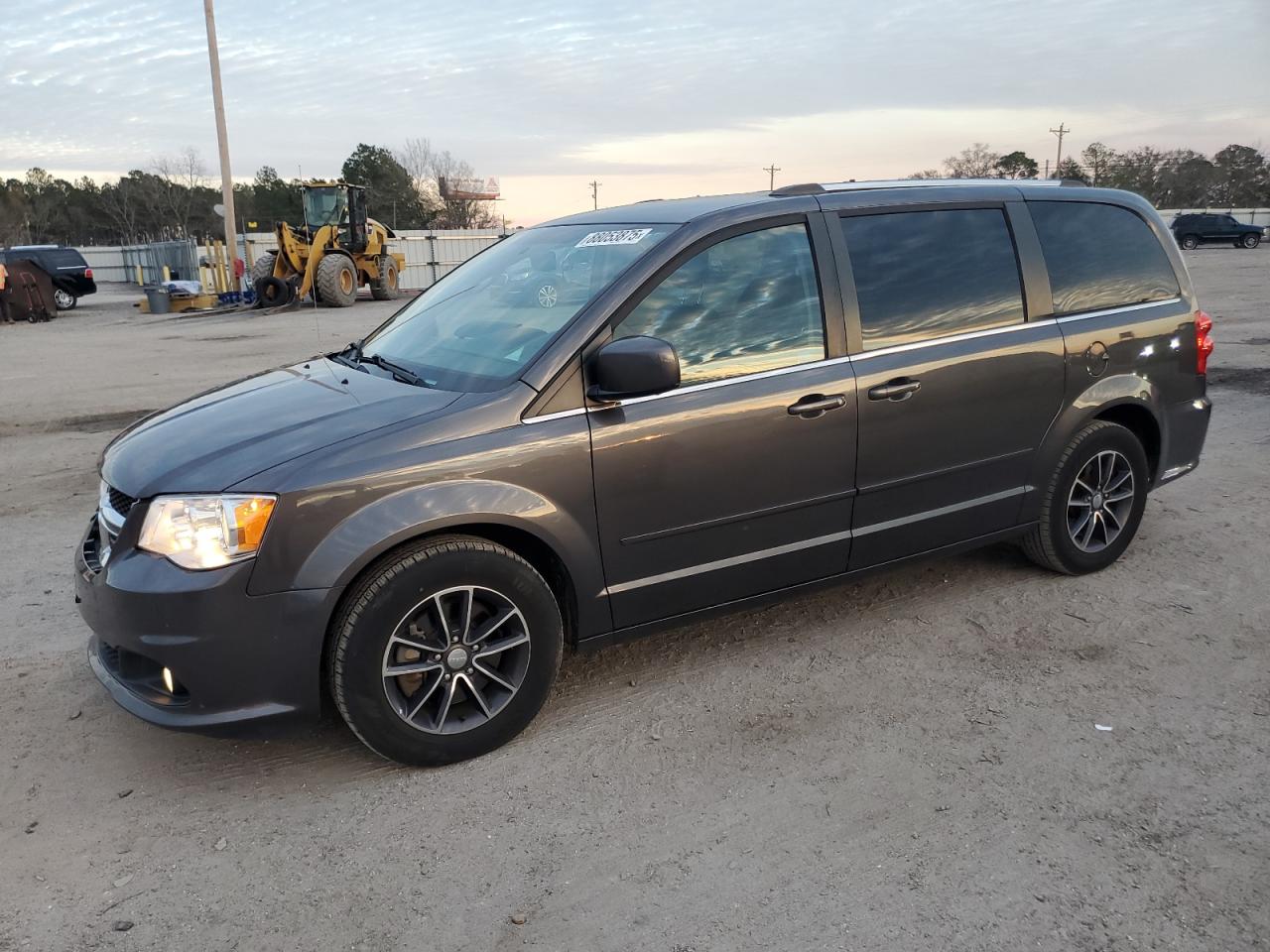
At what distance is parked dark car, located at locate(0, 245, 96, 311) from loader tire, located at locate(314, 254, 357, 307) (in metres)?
9.38

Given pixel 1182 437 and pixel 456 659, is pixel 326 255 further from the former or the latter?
pixel 456 659

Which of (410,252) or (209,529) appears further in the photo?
(410,252)

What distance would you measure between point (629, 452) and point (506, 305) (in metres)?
0.94

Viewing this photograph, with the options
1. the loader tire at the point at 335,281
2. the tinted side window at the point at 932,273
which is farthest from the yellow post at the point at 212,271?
the tinted side window at the point at 932,273

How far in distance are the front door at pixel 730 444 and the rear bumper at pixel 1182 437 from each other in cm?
204

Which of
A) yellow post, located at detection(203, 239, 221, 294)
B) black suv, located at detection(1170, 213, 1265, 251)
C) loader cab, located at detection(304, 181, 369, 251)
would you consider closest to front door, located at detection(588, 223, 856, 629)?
loader cab, located at detection(304, 181, 369, 251)

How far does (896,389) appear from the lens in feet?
12.2

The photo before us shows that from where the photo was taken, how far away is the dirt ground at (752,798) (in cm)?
243

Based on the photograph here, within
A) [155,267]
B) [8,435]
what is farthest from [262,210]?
[8,435]

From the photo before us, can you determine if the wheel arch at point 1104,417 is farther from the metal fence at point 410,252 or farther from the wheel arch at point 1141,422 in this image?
the metal fence at point 410,252

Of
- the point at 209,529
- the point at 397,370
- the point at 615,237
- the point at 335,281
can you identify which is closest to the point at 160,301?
the point at 335,281

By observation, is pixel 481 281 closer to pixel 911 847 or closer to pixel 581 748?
pixel 581 748

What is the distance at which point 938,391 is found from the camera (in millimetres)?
3828

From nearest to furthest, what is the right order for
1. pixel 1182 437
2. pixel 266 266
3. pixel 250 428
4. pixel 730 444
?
pixel 250 428 < pixel 730 444 < pixel 1182 437 < pixel 266 266
